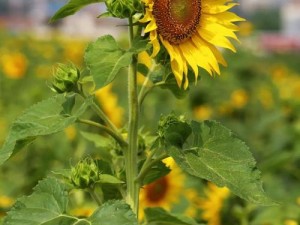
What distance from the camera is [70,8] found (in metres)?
1.27

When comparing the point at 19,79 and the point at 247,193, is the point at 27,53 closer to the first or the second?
the point at 19,79

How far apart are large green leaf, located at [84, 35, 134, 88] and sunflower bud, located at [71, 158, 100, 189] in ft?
0.52

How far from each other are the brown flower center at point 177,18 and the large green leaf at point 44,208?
289 millimetres

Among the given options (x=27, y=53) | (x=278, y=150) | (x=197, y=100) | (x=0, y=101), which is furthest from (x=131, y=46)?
(x=27, y=53)

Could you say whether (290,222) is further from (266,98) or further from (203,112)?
(266,98)

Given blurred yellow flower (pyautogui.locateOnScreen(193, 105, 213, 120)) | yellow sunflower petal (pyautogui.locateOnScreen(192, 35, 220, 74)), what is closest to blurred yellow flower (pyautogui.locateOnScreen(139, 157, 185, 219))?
yellow sunflower petal (pyautogui.locateOnScreen(192, 35, 220, 74))

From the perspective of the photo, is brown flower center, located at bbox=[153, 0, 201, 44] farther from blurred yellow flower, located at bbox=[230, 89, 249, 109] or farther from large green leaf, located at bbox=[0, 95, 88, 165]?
blurred yellow flower, located at bbox=[230, 89, 249, 109]

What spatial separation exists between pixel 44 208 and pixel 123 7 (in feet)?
1.05

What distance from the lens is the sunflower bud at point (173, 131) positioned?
1.24 m

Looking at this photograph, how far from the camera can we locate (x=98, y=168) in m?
1.32

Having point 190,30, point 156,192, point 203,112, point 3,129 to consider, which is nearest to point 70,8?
point 190,30

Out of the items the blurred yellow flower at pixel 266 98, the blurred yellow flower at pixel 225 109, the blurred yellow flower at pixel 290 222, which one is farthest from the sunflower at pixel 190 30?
the blurred yellow flower at pixel 266 98

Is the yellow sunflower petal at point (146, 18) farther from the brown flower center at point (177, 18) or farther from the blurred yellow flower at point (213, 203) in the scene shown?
the blurred yellow flower at point (213, 203)

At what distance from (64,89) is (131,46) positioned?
0.45ft
